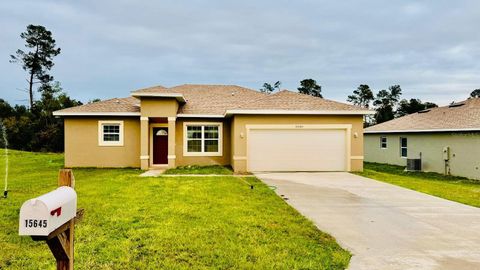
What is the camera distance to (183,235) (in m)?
5.79

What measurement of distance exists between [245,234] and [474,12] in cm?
1879

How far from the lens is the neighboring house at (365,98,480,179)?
56.7 ft

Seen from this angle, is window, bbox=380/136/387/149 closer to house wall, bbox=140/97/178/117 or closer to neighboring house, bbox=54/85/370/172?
neighboring house, bbox=54/85/370/172

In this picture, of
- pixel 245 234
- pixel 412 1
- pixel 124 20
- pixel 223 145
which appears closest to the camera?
pixel 245 234

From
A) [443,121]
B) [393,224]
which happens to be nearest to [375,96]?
[443,121]

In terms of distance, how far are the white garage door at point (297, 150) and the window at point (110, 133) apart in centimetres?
733

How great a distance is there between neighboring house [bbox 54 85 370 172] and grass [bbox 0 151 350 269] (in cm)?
704

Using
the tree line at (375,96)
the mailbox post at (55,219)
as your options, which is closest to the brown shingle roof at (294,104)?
the mailbox post at (55,219)

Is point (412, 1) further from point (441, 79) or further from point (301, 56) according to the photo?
point (441, 79)

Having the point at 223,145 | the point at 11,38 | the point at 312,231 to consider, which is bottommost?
the point at 312,231

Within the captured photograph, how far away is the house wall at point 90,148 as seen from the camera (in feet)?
59.6

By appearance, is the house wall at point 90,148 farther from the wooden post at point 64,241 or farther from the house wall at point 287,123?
the wooden post at point 64,241

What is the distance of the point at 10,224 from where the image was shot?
21.1ft

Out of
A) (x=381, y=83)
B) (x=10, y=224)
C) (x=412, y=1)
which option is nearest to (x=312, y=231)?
(x=10, y=224)
